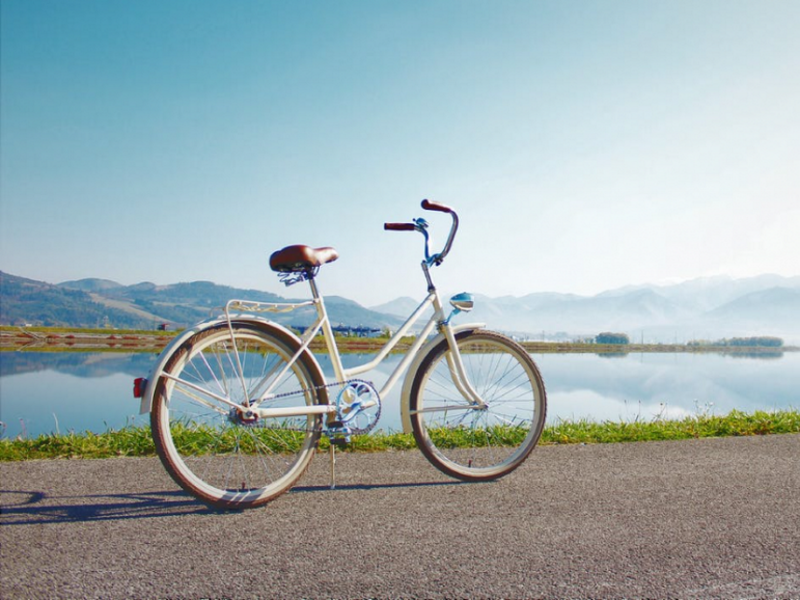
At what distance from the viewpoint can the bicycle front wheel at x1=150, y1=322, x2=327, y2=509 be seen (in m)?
3.14

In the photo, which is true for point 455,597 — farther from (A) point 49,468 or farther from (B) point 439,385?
(A) point 49,468

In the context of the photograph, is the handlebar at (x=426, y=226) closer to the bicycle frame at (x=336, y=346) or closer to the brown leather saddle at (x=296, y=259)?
the bicycle frame at (x=336, y=346)

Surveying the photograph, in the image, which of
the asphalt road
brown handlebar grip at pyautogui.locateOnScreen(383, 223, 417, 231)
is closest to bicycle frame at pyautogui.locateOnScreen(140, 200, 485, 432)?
brown handlebar grip at pyautogui.locateOnScreen(383, 223, 417, 231)

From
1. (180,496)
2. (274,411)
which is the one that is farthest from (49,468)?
(274,411)

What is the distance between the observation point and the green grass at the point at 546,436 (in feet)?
14.8

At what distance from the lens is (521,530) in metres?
2.84

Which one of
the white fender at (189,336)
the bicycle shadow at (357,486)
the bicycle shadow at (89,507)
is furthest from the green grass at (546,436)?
the white fender at (189,336)

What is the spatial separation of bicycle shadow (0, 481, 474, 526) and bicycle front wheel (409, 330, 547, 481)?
1.85ft

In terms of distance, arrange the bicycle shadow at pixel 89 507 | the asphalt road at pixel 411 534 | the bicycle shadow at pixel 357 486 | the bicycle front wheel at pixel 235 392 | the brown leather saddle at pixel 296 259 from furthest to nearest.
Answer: the bicycle shadow at pixel 357 486
the brown leather saddle at pixel 296 259
the bicycle front wheel at pixel 235 392
the bicycle shadow at pixel 89 507
the asphalt road at pixel 411 534

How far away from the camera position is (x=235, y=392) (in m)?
3.27

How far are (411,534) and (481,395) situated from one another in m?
1.56

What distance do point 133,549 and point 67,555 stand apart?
29 centimetres

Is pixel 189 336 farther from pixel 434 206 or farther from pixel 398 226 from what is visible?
pixel 434 206

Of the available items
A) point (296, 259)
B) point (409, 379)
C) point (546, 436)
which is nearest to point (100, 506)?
point (296, 259)
